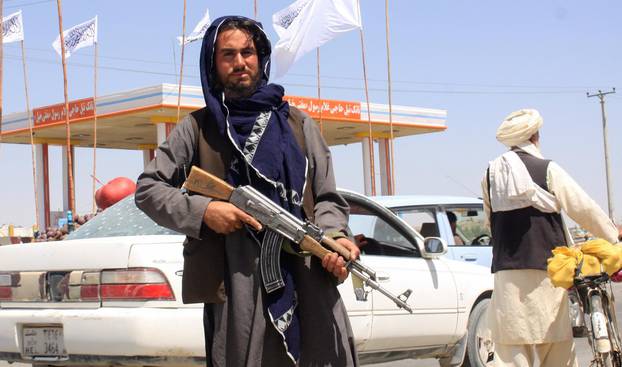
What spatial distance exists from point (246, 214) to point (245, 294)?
0.26 m

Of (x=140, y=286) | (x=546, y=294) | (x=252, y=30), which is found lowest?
(x=546, y=294)

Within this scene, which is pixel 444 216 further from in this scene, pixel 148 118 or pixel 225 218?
pixel 148 118

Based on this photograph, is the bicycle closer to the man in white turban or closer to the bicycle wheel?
the bicycle wheel

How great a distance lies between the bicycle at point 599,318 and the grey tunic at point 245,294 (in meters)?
1.71

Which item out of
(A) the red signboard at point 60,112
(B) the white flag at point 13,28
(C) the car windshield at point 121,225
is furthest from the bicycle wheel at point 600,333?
(A) the red signboard at point 60,112

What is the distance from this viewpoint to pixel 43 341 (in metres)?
5.32

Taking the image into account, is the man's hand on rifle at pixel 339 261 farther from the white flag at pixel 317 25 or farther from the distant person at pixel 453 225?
the white flag at pixel 317 25

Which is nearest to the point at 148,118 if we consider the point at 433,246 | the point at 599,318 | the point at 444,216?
the point at 444,216

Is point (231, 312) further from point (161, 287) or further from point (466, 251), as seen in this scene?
point (466, 251)

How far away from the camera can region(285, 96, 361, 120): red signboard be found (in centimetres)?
3078

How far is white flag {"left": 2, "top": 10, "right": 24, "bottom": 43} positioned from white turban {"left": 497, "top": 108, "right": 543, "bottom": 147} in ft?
67.5

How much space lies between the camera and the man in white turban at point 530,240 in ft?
16.5

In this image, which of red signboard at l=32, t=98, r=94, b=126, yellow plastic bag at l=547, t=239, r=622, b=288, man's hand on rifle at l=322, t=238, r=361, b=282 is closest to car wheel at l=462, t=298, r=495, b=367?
yellow plastic bag at l=547, t=239, r=622, b=288

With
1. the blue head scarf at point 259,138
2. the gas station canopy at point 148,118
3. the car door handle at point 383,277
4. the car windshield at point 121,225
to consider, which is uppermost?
the gas station canopy at point 148,118
